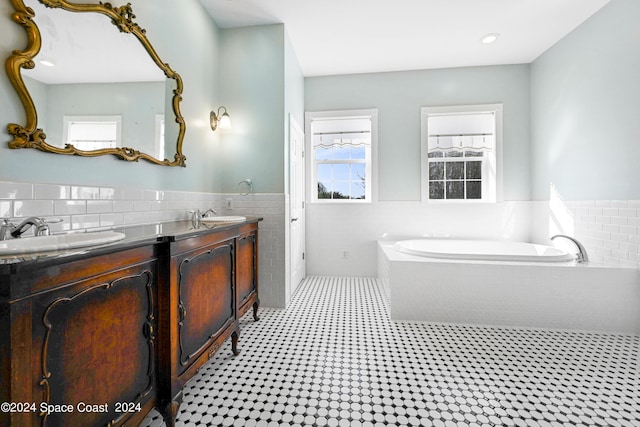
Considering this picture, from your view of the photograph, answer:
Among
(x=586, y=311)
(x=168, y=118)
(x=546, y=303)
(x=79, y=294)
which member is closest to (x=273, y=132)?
(x=168, y=118)

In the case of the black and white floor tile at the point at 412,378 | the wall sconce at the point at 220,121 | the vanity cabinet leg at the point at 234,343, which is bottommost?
the black and white floor tile at the point at 412,378

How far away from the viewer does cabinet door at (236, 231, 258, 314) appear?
2.03m

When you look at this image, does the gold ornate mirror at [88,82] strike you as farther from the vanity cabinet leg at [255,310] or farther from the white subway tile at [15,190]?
the vanity cabinet leg at [255,310]

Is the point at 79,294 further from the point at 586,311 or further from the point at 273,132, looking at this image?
the point at 586,311

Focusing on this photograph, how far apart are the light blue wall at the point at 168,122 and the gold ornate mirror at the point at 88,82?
0.13 ft

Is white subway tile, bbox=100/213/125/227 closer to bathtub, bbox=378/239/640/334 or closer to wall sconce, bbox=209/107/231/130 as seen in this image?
wall sconce, bbox=209/107/231/130

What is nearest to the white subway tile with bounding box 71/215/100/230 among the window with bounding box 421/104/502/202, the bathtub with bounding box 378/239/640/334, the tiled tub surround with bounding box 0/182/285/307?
the tiled tub surround with bounding box 0/182/285/307

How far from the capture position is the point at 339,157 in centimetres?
392

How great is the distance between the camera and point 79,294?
2.68 ft

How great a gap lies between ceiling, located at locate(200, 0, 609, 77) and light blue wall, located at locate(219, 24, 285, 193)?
7.4 inches

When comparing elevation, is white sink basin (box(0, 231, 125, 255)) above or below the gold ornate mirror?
below

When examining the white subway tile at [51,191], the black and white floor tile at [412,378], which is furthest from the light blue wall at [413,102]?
the white subway tile at [51,191]

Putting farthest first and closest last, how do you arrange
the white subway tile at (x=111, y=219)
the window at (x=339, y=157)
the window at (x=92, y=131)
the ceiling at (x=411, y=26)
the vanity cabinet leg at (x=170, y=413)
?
the window at (x=339, y=157) < the ceiling at (x=411, y=26) < the white subway tile at (x=111, y=219) < the window at (x=92, y=131) < the vanity cabinet leg at (x=170, y=413)

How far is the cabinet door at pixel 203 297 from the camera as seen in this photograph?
1301 millimetres
